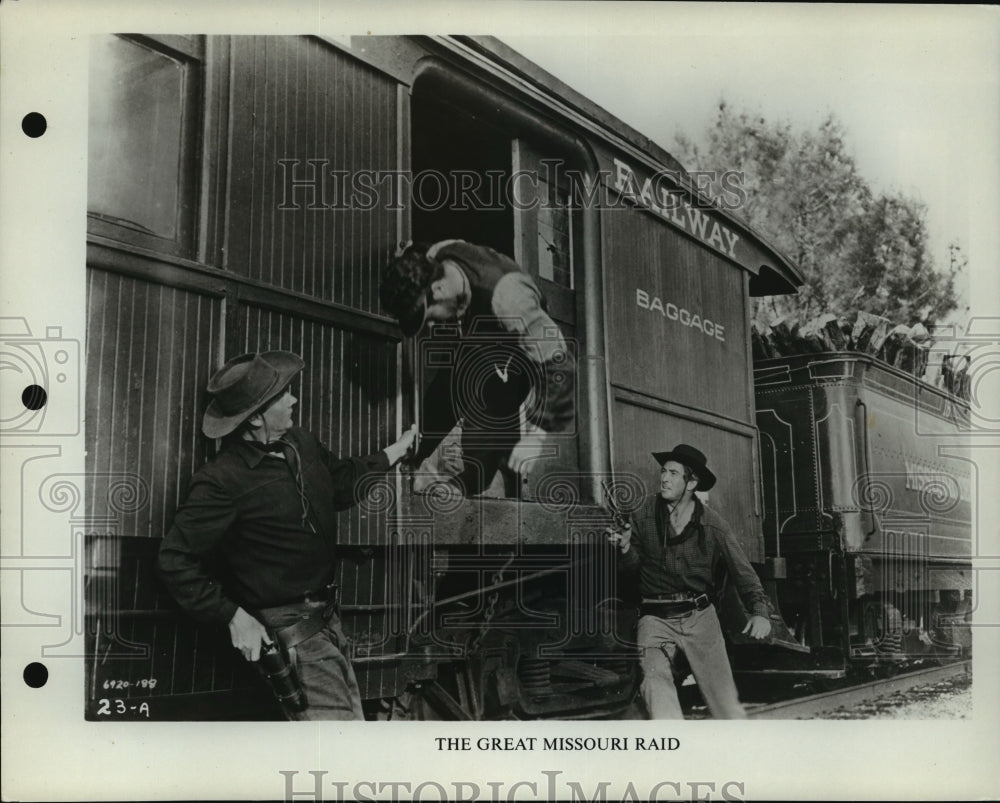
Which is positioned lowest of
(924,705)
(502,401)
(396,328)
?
(924,705)

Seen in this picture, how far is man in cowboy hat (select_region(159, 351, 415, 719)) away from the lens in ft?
13.1

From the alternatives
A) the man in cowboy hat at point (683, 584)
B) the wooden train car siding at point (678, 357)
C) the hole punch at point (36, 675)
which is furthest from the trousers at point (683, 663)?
the hole punch at point (36, 675)

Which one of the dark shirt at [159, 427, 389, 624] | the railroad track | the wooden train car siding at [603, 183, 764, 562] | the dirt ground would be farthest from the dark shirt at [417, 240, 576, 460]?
the dirt ground

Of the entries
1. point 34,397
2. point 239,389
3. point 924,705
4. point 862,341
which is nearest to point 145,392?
point 239,389

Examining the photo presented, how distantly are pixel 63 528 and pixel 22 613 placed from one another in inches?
15.3

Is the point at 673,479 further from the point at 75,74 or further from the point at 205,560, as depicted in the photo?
the point at 75,74

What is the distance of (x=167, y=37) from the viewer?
14.0 ft

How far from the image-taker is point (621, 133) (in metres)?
4.82

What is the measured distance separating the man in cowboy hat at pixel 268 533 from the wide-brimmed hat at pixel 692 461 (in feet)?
4.75

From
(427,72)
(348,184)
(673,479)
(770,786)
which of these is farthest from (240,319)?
(770,786)

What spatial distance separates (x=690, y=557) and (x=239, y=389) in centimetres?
211

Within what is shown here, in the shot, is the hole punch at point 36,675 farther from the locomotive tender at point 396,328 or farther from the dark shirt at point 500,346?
the dark shirt at point 500,346

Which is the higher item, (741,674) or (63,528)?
(63,528)

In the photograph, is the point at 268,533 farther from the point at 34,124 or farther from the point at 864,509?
the point at 864,509
